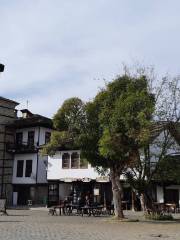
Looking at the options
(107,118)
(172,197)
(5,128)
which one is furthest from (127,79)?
(5,128)

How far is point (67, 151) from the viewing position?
4006cm

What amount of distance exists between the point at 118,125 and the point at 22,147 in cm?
2627

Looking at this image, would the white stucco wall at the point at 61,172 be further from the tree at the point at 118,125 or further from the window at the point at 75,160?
the tree at the point at 118,125

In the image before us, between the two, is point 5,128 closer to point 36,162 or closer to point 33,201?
point 36,162

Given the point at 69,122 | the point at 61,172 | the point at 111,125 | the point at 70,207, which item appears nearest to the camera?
the point at 111,125

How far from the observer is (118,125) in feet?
69.5

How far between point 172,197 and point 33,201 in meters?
15.8

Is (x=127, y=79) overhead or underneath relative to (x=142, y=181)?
overhead

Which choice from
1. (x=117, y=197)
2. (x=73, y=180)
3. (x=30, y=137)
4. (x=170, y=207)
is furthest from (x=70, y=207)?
(x=30, y=137)

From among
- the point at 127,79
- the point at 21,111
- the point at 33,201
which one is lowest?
the point at 33,201

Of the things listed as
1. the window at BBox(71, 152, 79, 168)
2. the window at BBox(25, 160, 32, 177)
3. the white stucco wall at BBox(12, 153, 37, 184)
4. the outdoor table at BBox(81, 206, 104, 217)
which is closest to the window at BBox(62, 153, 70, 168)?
the window at BBox(71, 152, 79, 168)

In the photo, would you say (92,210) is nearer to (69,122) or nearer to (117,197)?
(117,197)

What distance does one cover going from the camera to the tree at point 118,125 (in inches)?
814

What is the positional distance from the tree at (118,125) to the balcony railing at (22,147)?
22.1 m
